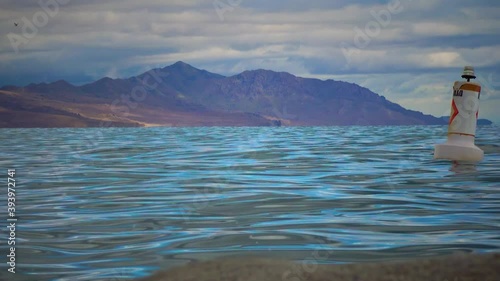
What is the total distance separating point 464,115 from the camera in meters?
20.0

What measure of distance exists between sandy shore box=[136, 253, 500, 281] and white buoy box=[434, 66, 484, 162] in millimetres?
14135

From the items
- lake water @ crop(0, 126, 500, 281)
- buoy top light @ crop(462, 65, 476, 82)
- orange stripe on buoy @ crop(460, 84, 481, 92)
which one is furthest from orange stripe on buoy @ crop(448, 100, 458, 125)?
lake water @ crop(0, 126, 500, 281)

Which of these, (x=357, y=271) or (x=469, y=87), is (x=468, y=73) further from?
(x=357, y=271)

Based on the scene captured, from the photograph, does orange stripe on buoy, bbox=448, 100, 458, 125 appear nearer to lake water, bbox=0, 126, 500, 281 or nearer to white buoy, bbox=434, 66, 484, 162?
white buoy, bbox=434, 66, 484, 162

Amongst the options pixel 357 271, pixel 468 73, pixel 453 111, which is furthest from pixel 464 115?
pixel 357 271

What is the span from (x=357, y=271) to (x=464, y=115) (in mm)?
14915

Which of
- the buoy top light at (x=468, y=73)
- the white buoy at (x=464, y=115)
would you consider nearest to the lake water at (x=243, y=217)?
the white buoy at (x=464, y=115)

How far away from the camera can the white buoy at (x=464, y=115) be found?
19.9m

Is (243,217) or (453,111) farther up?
(453,111)

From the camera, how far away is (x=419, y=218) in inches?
434

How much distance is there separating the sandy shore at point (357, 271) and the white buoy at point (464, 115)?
46.4 ft

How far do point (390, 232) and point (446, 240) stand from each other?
0.87 m

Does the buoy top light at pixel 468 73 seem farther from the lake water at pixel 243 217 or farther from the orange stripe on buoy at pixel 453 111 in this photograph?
the lake water at pixel 243 217

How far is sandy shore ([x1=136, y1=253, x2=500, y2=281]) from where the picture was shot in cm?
579
